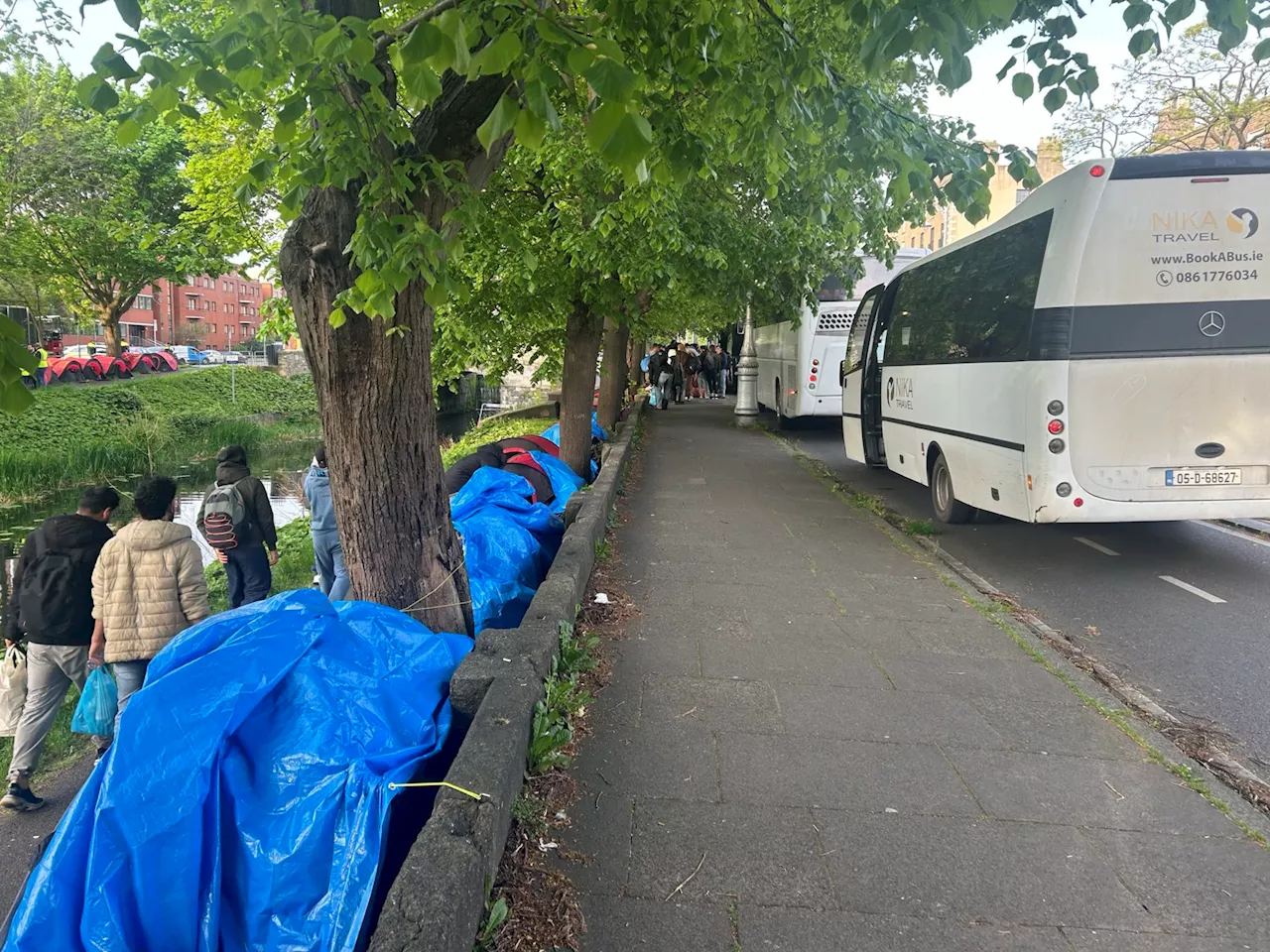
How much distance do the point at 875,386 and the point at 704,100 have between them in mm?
6317

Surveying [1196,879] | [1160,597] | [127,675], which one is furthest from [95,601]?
[1160,597]

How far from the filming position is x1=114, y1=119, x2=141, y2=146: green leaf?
3291mm

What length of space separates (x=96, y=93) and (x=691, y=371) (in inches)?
1132

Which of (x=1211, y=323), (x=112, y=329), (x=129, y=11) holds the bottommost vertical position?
(x=1211, y=323)

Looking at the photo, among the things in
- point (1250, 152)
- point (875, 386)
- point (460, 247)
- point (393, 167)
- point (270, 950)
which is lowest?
point (270, 950)

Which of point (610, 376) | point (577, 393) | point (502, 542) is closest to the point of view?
point (502, 542)

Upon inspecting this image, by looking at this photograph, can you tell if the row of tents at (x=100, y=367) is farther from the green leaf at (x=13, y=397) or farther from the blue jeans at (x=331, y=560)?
the green leaf at (x=13, y=397)

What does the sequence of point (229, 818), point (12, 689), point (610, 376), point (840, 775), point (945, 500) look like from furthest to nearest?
point (610, 376), point (945, 500), point (12, 689), point (840, 775), point (229, 818)

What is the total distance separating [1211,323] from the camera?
6.35 meters

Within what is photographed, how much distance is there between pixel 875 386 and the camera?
11258mm

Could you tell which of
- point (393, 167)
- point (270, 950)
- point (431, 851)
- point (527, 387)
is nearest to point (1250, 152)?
point (393, 167)

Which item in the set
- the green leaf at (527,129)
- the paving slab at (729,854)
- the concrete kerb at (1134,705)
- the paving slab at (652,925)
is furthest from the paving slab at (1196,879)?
the green leaf at (527,129)

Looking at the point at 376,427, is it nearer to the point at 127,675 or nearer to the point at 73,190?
the point at 127,675

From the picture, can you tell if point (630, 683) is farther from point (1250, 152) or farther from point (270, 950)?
point (1250, 152)
